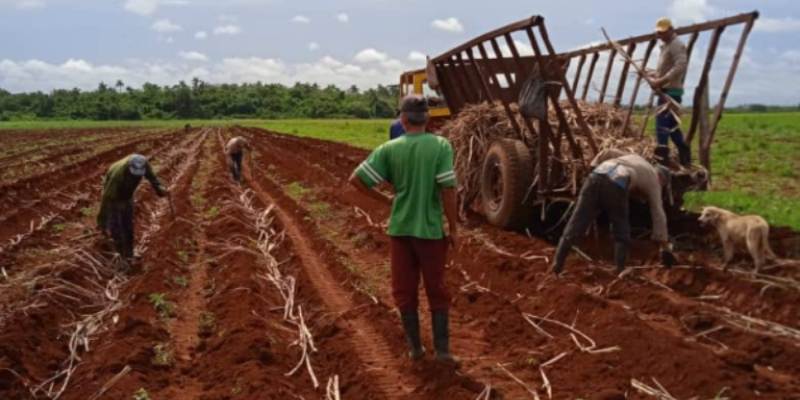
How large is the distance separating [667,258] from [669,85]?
2071 mm

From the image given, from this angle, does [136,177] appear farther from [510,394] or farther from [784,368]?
[784,368]

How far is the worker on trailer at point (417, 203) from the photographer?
4945 mm

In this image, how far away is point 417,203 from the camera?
495cm

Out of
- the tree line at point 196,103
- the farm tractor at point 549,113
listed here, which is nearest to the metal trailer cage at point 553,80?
the farm tractor at point 549,113

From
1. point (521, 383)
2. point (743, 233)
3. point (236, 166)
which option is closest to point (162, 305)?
point (521, 383)

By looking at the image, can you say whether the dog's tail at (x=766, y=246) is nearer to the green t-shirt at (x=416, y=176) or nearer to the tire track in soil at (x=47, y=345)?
the green t-shirt at (x=416, y=176)

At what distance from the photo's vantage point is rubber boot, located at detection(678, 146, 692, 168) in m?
7.90

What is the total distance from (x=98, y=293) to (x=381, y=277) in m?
2.77

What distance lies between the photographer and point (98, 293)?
754 cm

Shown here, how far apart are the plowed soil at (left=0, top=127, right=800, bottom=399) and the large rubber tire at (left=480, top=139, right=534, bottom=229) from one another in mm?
234

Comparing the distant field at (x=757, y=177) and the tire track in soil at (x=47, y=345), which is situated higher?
the distant field at (x=757, y=177)

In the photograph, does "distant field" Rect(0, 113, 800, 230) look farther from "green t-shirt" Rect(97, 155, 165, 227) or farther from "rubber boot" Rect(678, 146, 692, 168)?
"green t-shirt" Rect(97, 155, 165, 227)

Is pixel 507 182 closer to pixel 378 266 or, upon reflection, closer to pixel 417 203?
pixel 378 266

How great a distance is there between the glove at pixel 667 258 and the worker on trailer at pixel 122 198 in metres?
5.26
